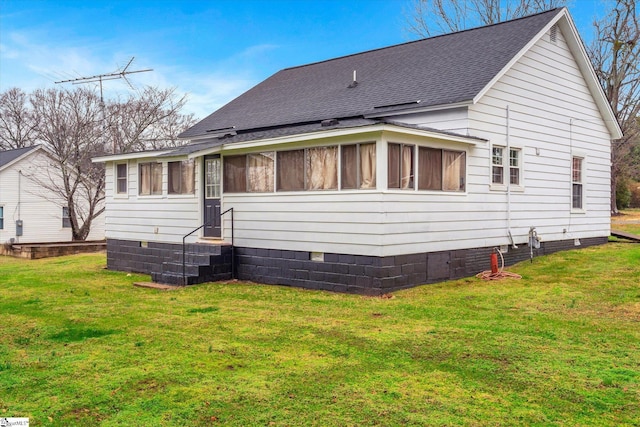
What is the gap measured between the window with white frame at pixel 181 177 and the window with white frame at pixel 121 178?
7.18 feet

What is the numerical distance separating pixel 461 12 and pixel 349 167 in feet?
80.4

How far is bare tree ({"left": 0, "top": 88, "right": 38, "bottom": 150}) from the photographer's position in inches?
1526

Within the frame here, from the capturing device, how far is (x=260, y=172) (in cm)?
1262

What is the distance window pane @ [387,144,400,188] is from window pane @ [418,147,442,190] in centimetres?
68

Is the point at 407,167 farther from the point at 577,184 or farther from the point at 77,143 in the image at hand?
the point at 77,143

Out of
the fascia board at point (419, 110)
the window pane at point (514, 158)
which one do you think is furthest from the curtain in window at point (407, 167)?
the window pane at point (514, 158)

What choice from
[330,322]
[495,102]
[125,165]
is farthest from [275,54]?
[330,322]

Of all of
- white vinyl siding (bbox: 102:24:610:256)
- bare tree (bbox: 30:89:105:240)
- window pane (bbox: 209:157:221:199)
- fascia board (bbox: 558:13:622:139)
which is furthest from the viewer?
bare tree (bbox: 30:89:105:240)

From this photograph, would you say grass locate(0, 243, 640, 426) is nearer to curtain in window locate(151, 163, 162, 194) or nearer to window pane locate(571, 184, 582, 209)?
curtain in window locate(151, 163, 162, 194)

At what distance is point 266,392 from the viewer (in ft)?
16.9

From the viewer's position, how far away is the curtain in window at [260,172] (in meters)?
12.4

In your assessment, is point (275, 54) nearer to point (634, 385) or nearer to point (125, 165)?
point (125, 165)

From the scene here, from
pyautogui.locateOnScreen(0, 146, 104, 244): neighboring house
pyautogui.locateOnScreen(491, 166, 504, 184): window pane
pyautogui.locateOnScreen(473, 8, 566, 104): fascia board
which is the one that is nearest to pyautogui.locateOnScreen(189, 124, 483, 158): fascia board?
pyautogui.locateOnScreen(473, 8, 566, 104): fascia board

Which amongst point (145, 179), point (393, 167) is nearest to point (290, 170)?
point (393, 167)
